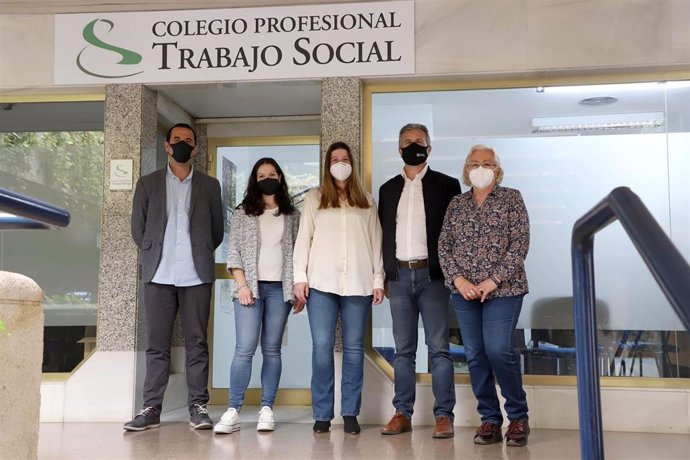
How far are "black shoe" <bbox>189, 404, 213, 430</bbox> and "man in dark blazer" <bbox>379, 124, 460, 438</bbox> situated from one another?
1016 mm

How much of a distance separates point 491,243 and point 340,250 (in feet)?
2.75

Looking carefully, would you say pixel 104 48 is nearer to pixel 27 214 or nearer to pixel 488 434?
pixel 488 434

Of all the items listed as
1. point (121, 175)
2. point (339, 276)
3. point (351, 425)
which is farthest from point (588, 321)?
point (121, 175)

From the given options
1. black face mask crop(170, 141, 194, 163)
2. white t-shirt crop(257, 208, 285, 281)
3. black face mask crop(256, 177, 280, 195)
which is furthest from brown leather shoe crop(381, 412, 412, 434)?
black face mask crop(170, 141, 194, 163)

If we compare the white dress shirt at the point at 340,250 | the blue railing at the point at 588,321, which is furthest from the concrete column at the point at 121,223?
the blue railing at the point at 588,321

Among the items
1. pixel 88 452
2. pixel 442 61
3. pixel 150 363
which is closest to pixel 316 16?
pixel 442 61

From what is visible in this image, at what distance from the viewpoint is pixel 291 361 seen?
578cm

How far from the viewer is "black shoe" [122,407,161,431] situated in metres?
4.33

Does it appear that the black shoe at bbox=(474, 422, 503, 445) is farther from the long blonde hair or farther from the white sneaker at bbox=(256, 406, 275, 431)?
the long blonde hair

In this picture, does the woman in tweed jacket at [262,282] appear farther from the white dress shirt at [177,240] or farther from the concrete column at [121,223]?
the concrete column at [121,223]

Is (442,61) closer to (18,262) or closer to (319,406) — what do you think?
(319,406)

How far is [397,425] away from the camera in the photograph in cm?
415

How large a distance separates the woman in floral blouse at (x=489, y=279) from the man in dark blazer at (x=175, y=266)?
4.81 feet

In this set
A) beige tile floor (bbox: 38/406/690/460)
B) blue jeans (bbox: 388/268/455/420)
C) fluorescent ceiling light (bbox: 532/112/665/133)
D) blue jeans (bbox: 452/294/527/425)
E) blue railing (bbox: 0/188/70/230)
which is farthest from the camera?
fluorescent ceiling light (bbox: 532/112/665/133)
